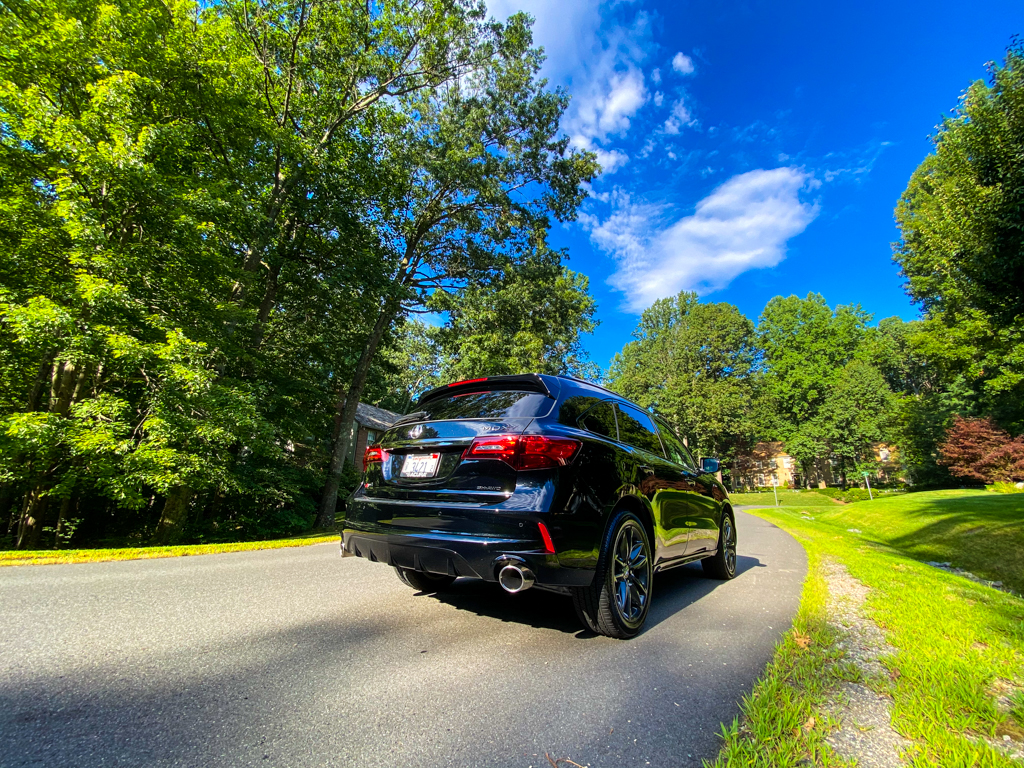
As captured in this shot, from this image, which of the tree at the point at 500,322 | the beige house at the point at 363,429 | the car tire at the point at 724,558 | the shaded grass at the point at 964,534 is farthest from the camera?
the beige house at the point at 363,429

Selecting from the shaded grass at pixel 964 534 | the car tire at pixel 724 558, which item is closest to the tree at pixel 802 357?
the shaded grass at pixel 964 534

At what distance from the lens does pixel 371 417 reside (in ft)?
99.3

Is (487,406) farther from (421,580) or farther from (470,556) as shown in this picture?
(421,580)

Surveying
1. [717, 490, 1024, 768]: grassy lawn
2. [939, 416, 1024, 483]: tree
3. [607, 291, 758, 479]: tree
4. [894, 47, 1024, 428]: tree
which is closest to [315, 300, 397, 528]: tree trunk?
[717, 490, 1024, 768]: grassy lawn

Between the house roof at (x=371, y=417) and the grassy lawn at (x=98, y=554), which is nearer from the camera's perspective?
the grassy lawn at (x=98, y=554)

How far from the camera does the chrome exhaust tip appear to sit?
227 cm

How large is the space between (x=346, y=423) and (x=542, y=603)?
13511mm

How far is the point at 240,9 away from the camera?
11266mm

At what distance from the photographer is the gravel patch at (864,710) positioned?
1.49 metres

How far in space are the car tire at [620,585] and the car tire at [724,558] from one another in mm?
2233

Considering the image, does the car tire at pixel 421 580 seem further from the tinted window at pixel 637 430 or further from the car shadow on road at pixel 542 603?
the tinted window at pixel 637 430

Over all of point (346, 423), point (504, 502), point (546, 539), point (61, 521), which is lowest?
point (61, 521)

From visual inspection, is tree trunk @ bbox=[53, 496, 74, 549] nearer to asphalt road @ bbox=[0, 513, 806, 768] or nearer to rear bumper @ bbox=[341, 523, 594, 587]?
asphalt road @ bbox=[0, 513, 806, 768]

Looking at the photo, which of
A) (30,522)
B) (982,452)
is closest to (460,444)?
(30,522)
